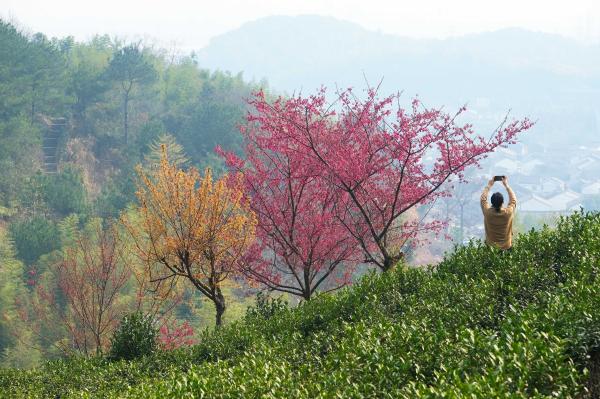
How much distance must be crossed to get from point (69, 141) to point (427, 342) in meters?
66.5

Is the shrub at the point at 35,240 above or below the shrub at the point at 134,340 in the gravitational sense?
above

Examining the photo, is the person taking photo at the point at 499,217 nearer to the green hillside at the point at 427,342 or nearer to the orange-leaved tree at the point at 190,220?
the green hillside at the point at 427,342

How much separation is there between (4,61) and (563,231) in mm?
59701

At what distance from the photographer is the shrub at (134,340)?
37.8 ft

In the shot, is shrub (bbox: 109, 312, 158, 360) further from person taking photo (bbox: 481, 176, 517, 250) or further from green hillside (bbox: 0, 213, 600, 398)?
person taking photo (bbox: 481, 176, 517, 250)

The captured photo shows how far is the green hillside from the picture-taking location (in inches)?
195

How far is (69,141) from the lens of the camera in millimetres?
67125

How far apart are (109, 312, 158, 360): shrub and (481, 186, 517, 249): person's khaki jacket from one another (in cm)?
624

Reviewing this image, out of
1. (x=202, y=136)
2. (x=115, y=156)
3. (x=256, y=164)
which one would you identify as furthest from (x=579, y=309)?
(x=115, y=156)

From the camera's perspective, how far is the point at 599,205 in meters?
155

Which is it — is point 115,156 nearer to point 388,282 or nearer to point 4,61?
point 4,61

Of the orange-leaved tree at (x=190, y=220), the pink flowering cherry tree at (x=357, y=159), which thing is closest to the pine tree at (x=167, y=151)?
the pink flowering cherry tree at (x=357, y=159)

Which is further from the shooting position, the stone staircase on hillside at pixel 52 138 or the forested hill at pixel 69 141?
the stone staircase on hillside at pixel 52 138

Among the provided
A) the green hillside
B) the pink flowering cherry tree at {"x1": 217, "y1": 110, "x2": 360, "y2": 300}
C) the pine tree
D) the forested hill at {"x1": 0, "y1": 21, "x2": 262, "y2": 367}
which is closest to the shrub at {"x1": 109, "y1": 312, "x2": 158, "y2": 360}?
the green hillside
